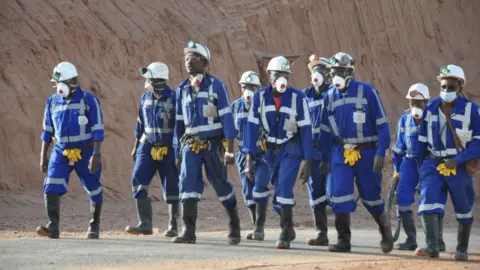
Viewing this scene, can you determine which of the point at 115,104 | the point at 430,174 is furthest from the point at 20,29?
the point at 430,174

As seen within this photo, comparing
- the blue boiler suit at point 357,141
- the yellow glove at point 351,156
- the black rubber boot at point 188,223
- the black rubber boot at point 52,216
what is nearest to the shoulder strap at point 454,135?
the blue boiler suit at point 357,141

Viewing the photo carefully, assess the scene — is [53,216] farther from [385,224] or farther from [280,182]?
[385,224]

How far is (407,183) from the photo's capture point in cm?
1421

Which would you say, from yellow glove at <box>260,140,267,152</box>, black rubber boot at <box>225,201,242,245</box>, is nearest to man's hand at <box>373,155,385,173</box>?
yellow glove at <box>260,140,267,152</box>

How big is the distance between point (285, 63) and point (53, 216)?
3514 mm

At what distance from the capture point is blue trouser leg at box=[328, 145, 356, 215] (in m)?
13.0

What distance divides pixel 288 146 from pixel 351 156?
838mm

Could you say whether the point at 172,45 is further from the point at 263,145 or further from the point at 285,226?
the point at 285,226

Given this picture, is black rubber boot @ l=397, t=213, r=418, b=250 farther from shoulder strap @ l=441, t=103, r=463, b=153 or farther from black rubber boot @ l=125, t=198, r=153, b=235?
black rubber boot @ l=125, t=198, r=153, b=235

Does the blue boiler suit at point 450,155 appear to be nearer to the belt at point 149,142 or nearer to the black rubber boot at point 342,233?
the black rubber boot at point 342,233

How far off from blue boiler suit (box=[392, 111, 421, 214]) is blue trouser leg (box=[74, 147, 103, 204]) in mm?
3872

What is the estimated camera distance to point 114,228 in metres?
18.8

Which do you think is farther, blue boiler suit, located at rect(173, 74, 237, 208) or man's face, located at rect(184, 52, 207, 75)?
man's face, located at rect(184, 52, 207, 75)

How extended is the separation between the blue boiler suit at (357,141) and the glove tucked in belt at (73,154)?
327 cm
